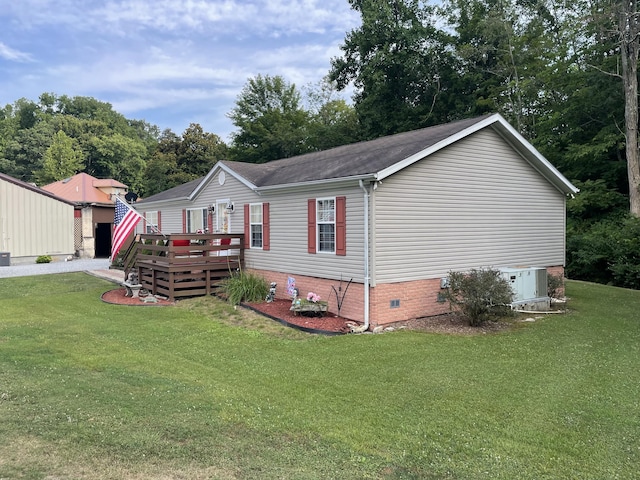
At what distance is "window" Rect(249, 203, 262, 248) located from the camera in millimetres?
13211

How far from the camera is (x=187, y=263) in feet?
41.0

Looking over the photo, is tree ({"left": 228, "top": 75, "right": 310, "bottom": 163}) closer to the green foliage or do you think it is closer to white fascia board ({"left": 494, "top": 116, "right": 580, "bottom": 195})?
the green foliage

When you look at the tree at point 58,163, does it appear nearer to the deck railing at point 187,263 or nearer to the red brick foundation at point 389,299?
the deck railing at point 187,263

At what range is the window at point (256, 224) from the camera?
1321 centimetres

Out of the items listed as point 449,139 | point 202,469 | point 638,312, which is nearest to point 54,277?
point 449,139

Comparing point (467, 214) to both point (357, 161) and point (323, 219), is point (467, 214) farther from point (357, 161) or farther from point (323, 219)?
point (323, 219)

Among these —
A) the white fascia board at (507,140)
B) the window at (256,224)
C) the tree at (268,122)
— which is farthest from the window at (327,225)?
the tree at (268,122)

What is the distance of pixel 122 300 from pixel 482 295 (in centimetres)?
942

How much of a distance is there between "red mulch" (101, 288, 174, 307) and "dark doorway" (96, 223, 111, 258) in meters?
13.6

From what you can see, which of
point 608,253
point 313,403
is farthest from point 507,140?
point 313,403

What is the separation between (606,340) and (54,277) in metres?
17.5

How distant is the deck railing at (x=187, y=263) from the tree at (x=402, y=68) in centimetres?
1837

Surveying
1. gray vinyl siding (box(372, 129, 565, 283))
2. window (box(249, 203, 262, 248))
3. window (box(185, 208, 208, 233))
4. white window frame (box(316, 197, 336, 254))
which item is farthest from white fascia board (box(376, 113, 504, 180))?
window (box(185, 208, 208, 233))

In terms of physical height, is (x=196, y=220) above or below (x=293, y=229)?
above
